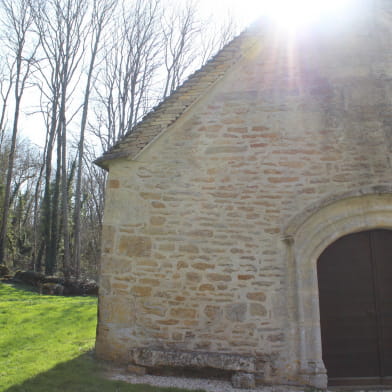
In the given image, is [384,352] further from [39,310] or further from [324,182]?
[39,310]

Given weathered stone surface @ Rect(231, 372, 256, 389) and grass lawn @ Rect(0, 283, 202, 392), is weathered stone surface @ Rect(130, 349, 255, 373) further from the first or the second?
grass lawn @ Rect(0, 283, 202, 392)

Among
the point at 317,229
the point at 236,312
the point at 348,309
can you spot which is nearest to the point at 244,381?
the point at 236,312

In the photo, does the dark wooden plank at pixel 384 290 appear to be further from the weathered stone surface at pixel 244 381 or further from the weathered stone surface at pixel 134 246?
the weathered stone surface at pixel 134 246

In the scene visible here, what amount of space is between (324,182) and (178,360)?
345 centimetres

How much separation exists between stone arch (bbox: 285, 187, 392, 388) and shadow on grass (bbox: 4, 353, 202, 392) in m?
2.15

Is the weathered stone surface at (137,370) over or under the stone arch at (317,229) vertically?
under

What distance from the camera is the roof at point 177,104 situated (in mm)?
5977

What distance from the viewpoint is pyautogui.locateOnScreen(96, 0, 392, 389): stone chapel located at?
531 centimetres

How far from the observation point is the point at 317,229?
5.47 m

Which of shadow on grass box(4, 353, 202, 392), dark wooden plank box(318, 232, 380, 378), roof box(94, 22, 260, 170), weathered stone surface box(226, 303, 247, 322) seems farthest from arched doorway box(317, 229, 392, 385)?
roof box(94, 22, 260, 170)

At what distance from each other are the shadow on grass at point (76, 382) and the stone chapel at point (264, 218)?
1.45ft

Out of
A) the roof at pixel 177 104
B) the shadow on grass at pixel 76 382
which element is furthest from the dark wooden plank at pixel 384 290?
the roof at pixel 177 104

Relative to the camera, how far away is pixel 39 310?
958cm

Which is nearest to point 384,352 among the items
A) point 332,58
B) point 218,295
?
point 218,295
